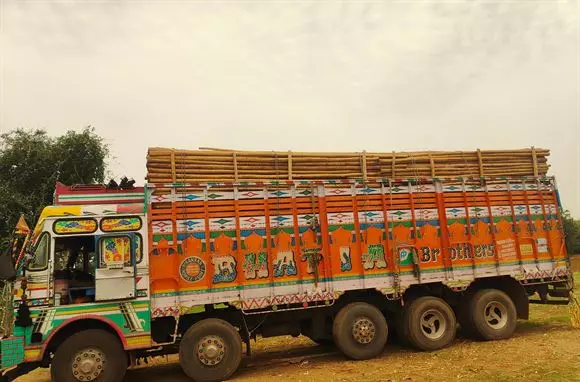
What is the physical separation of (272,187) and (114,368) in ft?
13.2

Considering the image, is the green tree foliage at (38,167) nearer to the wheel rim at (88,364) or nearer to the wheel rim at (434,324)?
the wheel rim at (88,364)

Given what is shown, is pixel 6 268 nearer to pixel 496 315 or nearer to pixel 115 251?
pixel 115 251

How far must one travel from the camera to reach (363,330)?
27.8 feet

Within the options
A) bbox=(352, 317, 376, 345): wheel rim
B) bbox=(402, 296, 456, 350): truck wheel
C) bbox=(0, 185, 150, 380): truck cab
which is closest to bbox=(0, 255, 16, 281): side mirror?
bbox=(0, 185, 150, 380): truck cab

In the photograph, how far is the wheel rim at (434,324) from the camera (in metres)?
9.03

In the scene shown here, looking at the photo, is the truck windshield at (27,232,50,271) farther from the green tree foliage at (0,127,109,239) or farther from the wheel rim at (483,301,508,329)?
the green tree foliage at (0,127,109,239)

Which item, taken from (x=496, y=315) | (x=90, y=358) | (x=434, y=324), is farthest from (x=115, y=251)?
(x=496, y=315)

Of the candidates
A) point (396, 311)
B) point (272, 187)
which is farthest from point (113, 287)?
point (396, 311)

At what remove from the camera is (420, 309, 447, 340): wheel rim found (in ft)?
29.6

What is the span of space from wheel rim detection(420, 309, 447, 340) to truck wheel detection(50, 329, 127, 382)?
226 inches

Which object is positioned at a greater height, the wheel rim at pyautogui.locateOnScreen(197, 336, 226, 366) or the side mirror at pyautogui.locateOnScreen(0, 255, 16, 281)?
the side mirror at pyautogui.locateOnScreen(0, 255, 16, 281)

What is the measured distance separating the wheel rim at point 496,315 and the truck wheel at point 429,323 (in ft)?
3.35

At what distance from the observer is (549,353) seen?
26.6 ft

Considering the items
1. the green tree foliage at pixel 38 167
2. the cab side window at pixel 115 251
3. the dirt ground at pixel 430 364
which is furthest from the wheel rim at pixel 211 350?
the green tree foliage at pixel 38 167
